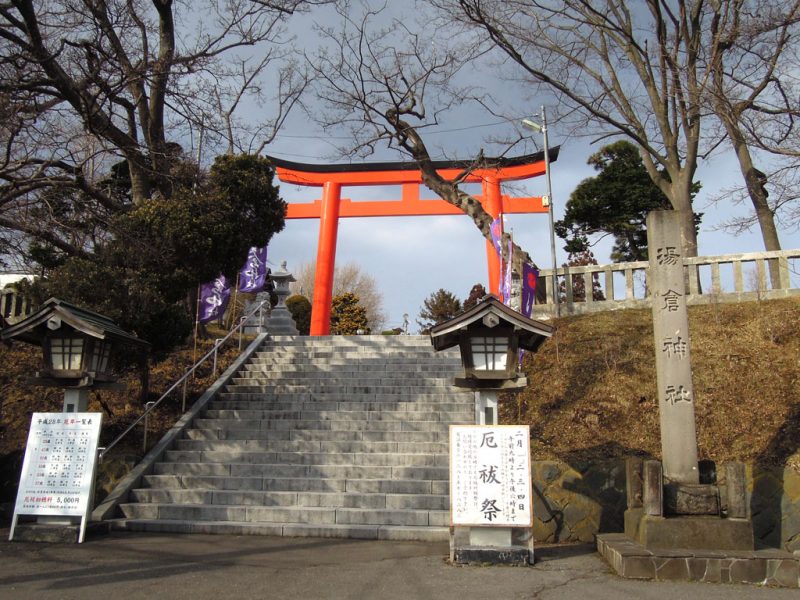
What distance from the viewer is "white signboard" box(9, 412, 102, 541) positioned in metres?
6.94

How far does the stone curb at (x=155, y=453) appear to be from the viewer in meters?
7.73

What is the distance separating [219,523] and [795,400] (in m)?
8.46

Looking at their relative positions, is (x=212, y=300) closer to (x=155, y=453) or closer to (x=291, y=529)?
(x=155, y=453)

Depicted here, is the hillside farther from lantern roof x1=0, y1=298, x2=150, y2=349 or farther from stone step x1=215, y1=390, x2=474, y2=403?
lantern roof x1=0, y1=298, x2=150, y2=349

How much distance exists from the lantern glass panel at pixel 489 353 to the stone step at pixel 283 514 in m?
2.19

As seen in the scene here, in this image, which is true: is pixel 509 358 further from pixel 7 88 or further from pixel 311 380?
pixel 7 88

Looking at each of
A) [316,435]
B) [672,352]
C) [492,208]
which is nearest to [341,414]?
[316,435]

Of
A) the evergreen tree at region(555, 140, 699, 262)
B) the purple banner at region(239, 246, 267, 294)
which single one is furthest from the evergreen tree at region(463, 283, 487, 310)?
the purple banner at region(239, 246, 267, 294)

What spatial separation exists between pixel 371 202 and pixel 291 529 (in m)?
16.1

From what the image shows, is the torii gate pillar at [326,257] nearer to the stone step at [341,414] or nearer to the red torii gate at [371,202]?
the red torii gate at [371,202]

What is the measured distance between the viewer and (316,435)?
32.7 ft

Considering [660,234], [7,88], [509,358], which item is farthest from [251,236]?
[660,234]

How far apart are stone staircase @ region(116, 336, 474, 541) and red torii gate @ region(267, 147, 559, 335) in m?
7.73

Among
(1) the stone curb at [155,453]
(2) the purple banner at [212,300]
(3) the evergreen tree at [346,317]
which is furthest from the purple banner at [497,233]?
(3) the evergreen tree at [346,317]
